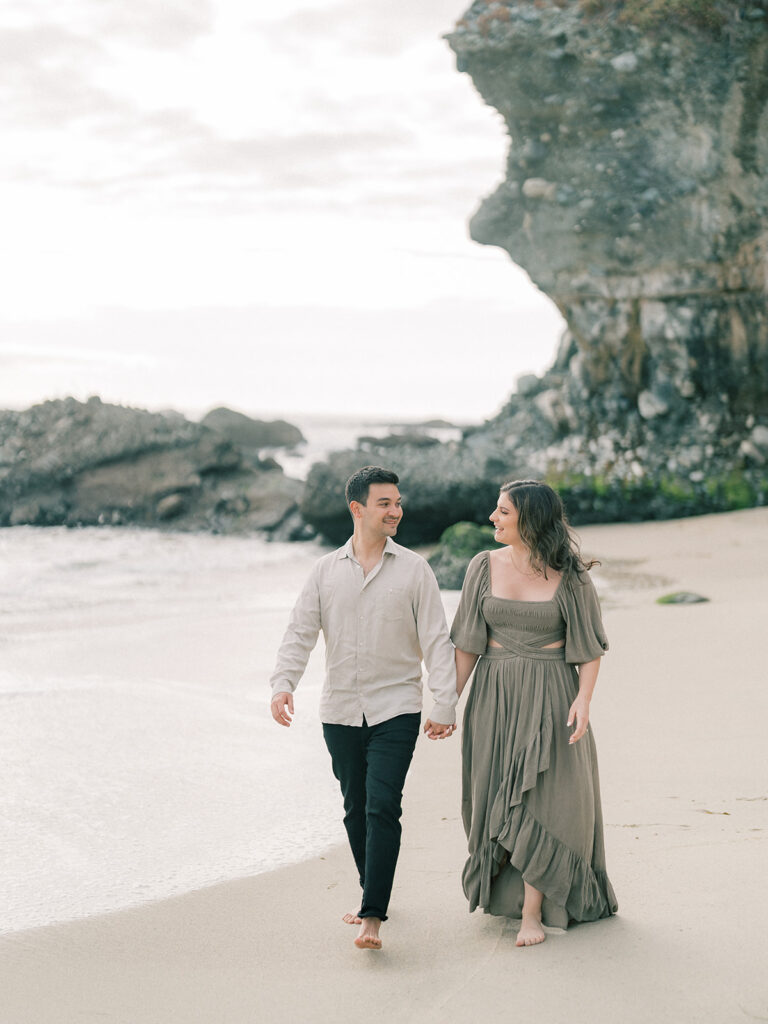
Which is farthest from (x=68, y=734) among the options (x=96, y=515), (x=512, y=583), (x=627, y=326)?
(x=96, y=515)

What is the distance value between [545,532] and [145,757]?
11.7ft

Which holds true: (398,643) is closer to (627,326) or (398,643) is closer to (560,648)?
(560,648)

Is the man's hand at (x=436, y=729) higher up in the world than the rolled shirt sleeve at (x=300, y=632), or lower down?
lower down

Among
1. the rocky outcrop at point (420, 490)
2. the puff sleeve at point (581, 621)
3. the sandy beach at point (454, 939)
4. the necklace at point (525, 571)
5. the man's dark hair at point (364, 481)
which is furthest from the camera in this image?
the rocky outcrop at point (420, 490)

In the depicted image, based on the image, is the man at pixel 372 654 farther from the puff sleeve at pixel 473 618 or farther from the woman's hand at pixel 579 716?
the woman's hand at pixel 579 716

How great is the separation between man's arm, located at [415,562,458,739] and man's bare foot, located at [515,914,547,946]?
0.70m

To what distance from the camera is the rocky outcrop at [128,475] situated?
20.7 m

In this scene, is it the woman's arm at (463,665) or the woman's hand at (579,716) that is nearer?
the woman's hand at (579,716)

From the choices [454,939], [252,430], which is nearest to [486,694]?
[454,939]

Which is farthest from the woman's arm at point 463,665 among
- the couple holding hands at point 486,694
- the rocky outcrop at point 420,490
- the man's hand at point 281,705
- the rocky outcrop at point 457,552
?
the rocky outcrop at point 420,490

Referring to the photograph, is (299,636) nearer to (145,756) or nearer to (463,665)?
(463,665)

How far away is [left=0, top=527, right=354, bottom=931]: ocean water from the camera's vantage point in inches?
193

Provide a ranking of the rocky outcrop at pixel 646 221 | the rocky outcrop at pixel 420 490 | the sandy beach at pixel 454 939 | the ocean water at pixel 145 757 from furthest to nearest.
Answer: the rocky outcrop at pixel 420 490 < the rocky outcrop at pixel 646 221 < the ocean water at pixel 145 757 < the sandy beach at pixel 454 939

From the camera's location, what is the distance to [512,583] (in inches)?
158
